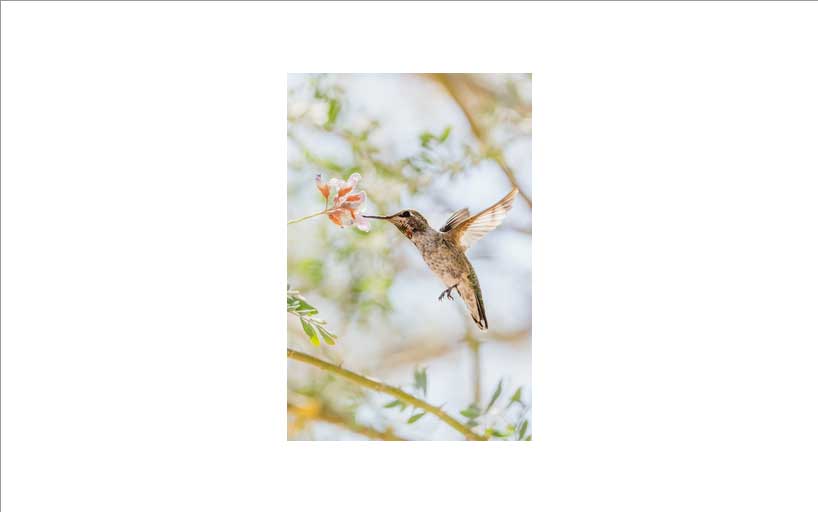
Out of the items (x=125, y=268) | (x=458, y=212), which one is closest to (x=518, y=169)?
(x=458, y=212)

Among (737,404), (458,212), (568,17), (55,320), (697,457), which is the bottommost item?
(697,457)

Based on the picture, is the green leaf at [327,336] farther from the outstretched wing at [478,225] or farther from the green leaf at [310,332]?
the outstretched wing at [478,225]

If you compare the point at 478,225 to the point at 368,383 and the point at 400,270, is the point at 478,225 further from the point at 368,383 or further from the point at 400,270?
the point at 368,383

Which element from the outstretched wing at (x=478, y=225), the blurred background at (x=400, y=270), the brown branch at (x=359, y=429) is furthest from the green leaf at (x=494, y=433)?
the outstretched wing at (x=478, y=225)

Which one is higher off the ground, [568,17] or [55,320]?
[568,17]

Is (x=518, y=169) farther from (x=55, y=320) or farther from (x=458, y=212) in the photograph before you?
(x=55, y=320)

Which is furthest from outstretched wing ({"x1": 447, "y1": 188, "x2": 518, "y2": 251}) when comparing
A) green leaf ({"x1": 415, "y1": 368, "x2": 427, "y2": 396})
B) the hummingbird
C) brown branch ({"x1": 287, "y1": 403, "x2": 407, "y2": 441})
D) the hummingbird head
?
brown branch ({"x1": 287, "y1": 403, "x2": 407, "y2": 441})

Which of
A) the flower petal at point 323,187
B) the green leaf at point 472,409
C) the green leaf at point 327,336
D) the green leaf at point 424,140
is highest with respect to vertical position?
the green leaf at point 424,140
